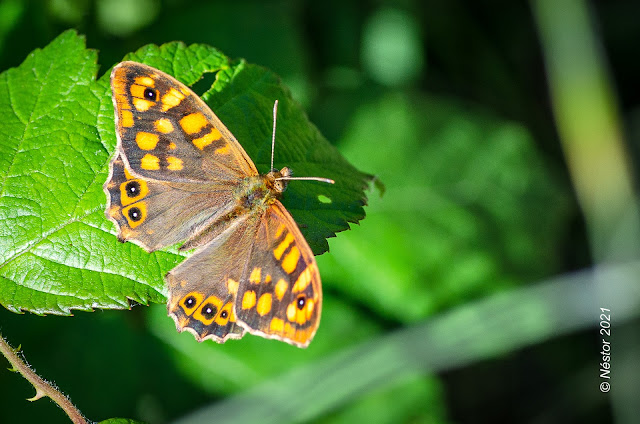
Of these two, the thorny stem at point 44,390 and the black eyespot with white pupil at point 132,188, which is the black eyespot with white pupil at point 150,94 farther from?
the thorny stem at point 44,390

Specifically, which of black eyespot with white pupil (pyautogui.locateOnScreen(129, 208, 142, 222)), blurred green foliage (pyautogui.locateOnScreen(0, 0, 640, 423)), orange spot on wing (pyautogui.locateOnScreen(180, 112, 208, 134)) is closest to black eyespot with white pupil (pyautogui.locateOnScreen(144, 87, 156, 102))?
orange spot on wing (pyautogui.locateOnScreen(180, 112, 208, 134))

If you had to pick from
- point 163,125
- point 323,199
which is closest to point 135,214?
point 163,125

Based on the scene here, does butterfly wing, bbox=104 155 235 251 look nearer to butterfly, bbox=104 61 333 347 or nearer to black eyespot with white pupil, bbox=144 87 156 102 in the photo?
butterfly, bbox=104 61 333 347

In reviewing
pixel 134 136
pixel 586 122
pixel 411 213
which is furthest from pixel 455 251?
pixel 134 136

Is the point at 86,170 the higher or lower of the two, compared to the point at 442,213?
lower

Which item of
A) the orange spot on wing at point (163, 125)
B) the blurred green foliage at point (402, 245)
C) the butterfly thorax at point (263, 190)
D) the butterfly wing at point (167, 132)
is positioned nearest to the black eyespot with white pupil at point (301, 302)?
the butterfly thorax at point (263, 190)

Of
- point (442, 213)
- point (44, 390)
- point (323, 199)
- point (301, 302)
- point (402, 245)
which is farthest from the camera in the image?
point (442, 213)

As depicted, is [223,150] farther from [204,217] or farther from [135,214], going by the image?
[135,214]

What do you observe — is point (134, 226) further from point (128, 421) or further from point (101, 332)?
point (101, 332)

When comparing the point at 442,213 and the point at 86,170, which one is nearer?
the point at 86,170
